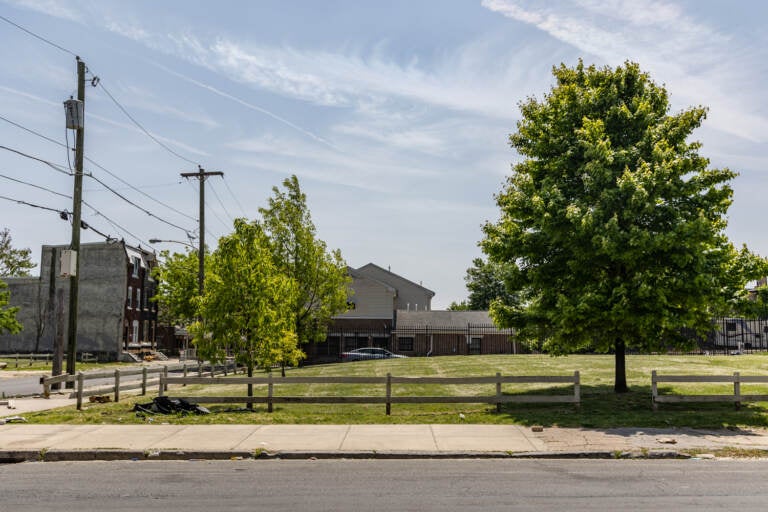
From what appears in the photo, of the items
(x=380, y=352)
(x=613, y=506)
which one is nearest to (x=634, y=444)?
(x=613, y=506)

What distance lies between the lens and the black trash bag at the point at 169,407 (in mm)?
17891

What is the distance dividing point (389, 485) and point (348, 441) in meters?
3.90

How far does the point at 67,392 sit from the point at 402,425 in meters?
15.0

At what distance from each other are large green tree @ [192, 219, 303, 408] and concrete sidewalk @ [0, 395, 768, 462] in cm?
388

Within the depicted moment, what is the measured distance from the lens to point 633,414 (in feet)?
58.1

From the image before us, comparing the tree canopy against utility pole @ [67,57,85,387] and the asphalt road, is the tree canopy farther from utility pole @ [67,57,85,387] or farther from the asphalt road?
the asphalt road

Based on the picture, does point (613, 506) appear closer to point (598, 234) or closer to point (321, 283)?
point (598, 234)

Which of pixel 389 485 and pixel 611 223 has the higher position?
pixel 611 223

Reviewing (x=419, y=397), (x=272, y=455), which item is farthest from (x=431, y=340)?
(x=272, y=455)

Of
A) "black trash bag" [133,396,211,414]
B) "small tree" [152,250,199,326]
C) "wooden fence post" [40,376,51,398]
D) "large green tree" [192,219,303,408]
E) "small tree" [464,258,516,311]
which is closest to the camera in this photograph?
"black trash bag" [133,396,211,414]

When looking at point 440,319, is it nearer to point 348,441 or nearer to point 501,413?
point 501,413

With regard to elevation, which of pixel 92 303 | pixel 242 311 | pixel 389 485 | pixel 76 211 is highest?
pixel 76 211

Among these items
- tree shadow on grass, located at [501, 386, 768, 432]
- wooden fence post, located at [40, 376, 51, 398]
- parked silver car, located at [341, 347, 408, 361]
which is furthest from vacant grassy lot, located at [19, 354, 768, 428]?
parked silver car, located at [341, 347, 408, 361]

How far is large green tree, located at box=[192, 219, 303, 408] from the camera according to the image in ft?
65.2
